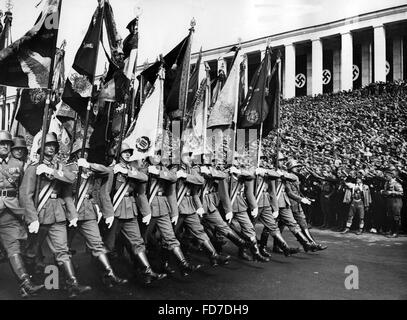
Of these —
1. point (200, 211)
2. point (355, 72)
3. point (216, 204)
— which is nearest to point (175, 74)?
point (216, 204)

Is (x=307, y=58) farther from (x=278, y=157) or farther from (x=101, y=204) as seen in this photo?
(x=101, y=204)

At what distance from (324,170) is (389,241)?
11.5 feet

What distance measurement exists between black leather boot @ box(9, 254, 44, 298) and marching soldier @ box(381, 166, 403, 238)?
7596 millimetres

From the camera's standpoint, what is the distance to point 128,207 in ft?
17.7

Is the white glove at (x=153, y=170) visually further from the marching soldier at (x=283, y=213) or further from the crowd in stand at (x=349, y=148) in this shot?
the crowd in stand at (x=349, y=148)

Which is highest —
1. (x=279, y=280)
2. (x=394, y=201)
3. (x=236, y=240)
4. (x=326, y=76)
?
(x=326, y=76)

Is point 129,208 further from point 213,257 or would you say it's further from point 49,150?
point 213,257

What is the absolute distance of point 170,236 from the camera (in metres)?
5.62

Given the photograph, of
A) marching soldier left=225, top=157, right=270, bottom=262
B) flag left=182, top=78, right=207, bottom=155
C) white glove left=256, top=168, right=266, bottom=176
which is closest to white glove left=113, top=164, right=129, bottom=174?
flag left=182, top=78, right=207, bottom=155

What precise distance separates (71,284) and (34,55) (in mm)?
2829

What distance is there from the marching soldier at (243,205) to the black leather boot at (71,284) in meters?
2.79

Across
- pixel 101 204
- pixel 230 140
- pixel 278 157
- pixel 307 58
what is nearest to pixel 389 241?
pixel 278 157

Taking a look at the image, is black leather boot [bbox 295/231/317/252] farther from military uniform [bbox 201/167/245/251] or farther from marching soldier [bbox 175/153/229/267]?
marching soldier [bbox 175/153/229/267]

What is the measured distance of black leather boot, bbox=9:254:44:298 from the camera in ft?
14.4
